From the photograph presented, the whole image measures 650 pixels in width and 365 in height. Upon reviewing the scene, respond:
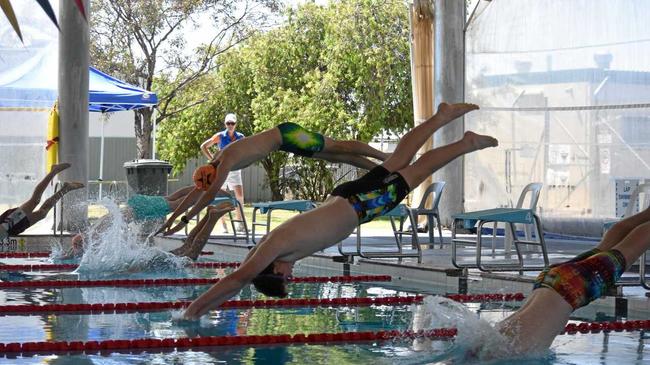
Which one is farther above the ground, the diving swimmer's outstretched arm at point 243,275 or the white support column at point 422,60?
the white support column at point 422,60

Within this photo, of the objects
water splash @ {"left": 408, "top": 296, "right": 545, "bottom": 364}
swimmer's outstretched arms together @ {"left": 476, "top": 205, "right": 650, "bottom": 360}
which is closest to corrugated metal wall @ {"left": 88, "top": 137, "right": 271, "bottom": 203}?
water splash @ {"left": 408, "top": 296, "right": 545, "bottom": 364}

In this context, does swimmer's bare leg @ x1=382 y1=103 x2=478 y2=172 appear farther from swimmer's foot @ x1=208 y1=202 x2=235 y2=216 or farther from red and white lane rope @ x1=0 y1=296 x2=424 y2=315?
swimmer's foot @ x1=208 y1=202 x2=235 y2=216

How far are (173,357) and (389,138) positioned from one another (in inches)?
827

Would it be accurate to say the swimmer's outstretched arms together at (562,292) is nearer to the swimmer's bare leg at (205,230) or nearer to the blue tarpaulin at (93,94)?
the swimmer's bare leg at (205,230)

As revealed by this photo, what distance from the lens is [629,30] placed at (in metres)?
13.6

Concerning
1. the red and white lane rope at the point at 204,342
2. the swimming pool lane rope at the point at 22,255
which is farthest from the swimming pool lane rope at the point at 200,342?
the swimming pool lane rope at the point at 22,255

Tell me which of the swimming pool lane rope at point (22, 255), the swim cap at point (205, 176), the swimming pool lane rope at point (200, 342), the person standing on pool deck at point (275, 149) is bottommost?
the swimming pool lane rope at point (200, 342)

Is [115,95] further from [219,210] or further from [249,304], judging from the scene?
[249,304]

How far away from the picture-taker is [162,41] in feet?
90.6

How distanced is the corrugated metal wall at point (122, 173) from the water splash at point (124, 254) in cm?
1741

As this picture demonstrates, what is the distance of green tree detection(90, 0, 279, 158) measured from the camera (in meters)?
26.9

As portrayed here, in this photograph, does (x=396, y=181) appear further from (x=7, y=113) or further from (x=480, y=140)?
(x=7, y=113)

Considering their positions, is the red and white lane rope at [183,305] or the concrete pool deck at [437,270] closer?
the red and white lane rope at [183,305]

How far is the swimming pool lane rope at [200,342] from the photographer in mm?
5590
